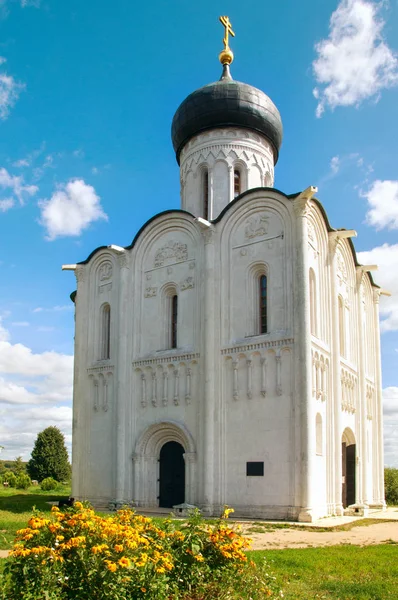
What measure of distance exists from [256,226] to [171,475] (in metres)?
6.76

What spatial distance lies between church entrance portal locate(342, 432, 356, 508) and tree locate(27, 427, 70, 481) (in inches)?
681

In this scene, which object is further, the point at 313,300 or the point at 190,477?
the point at 313,300

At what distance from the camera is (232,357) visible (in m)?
15.2

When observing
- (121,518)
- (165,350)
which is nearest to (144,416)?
(165,350)

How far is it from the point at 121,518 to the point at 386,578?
359 cm

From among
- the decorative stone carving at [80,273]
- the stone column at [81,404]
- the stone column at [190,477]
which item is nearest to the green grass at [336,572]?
the stone column at [190,477]

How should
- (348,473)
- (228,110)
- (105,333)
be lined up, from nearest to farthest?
(348,473), (105,333), (228,110)

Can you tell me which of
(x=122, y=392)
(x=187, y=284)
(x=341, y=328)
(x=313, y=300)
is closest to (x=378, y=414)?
(x=341, y=328)

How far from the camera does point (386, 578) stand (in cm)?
709

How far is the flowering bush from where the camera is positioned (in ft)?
14.5

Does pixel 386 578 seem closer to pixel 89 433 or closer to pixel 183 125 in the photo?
pixel 89 433

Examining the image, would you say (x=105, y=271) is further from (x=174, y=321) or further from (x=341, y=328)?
(x=341, y=328)

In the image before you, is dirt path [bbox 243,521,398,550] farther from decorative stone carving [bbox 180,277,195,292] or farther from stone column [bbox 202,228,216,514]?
decorative stone carving [bbox 180,277,195,292]

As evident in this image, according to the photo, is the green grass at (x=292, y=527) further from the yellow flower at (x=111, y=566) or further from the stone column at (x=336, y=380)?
the yellow flower at (x=111, y=566)
